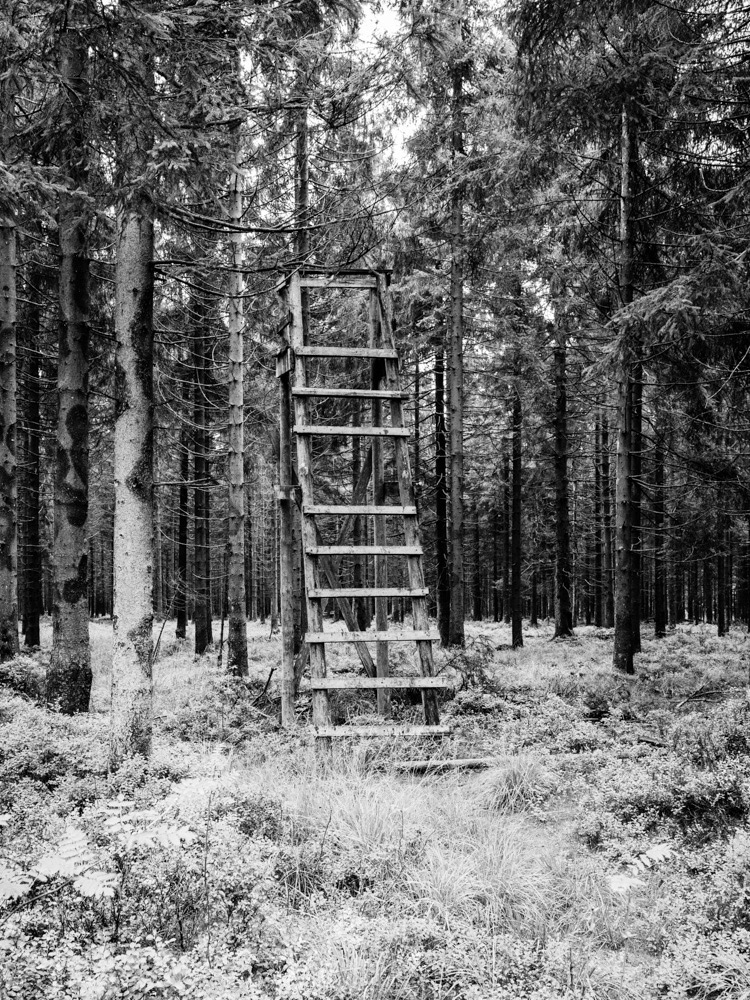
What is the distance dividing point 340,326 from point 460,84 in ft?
19.8

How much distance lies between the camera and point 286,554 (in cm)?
821

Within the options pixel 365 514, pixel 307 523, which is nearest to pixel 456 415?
pixel 365 514

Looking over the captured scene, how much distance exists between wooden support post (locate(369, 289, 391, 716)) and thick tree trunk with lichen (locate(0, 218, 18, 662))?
7.18 metres

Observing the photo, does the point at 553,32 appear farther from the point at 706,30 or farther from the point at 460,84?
the point at 460,84

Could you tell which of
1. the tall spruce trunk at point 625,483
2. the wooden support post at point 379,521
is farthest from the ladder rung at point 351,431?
the tall spruce trunk at point 625,483

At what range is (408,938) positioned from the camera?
3207 millimetres

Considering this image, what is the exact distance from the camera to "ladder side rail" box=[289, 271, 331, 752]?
6250mm

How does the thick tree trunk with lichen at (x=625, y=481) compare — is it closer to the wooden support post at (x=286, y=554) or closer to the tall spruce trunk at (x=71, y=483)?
the wooden support post at (x=286, y=554)

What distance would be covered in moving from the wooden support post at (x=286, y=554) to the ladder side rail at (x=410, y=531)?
48.4 inches

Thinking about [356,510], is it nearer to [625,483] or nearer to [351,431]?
[351,431]

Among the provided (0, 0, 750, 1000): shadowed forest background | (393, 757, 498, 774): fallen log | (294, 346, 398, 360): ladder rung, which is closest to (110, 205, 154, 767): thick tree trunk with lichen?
(0, 0, 750, 1000): shadowed forest background

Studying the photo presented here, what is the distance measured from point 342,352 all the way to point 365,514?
1.94 m

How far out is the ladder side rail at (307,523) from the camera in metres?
6.25

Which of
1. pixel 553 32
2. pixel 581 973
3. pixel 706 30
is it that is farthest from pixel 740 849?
pixel 706 30
